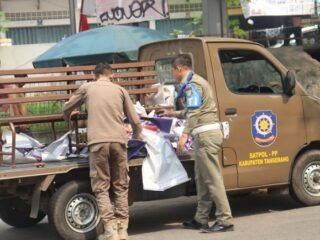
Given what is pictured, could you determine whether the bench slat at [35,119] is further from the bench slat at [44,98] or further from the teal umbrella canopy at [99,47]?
the teal umbrella canopy at [99,47]

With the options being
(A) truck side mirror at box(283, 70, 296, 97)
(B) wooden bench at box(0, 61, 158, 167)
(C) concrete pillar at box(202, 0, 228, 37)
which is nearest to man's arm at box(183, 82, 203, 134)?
(B) wooden bench at box(0, 61, 158, 167)

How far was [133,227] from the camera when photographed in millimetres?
7363

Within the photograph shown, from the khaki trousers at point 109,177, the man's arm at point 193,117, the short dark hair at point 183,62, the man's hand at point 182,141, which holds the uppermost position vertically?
the short dark hair at point 183,62

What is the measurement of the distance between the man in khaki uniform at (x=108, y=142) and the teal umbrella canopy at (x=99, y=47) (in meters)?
5.22

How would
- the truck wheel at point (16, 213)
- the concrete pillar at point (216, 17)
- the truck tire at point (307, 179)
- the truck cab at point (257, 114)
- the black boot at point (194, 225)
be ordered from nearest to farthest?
the black boot at point (194, 225)
the truck cab at point (257, 114)
the truck wheel at point (16, 213)
the truck tire at point (307, 179)
the concrete pillar at point (216, 17)

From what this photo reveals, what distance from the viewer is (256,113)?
7246 millimetres

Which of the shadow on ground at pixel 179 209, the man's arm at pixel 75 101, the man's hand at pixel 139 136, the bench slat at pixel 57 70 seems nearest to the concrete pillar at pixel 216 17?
the shadow on ground at pixel 179 209

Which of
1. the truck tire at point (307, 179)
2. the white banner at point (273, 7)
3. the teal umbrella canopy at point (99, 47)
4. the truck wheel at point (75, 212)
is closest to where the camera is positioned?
the truck wheel at point (75, 212)

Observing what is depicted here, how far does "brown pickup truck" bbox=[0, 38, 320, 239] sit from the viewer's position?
6.41 metres

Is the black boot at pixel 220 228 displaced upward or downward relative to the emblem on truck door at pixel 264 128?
downward

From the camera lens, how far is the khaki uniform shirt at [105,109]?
620 cm

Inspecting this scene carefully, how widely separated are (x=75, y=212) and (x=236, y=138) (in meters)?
2.06

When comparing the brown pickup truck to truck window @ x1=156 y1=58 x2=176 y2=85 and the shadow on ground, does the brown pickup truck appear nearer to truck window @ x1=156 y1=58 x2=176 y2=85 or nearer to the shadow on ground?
truck window @ x1=156 y1=58 x2=176 y2=85

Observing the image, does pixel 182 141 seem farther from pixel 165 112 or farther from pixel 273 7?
pixel 273 7
